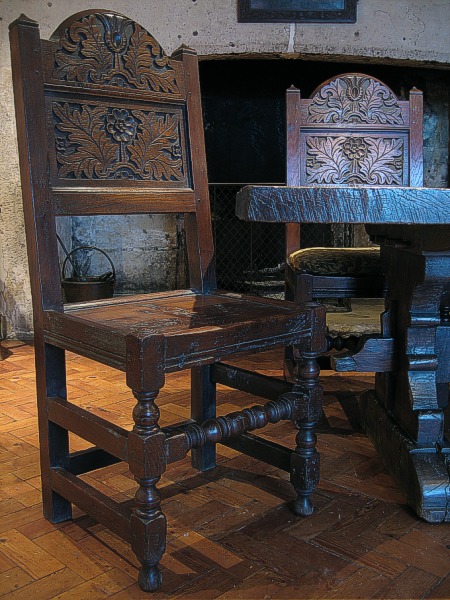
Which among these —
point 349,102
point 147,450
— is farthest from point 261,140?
point 147,450

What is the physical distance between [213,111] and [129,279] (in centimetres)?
140

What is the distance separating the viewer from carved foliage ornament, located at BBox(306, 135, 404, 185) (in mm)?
2434

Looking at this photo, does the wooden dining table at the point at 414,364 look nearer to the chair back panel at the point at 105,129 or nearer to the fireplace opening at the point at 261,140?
the chair back panel at the point at 105,129

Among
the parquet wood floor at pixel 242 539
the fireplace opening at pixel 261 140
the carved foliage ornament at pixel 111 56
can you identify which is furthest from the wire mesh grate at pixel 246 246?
the carved foliage ornament at pixel 111 56

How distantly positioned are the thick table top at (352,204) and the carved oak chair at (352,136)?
1.44 metres

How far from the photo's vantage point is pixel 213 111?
4.65 meters

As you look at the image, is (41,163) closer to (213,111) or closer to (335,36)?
(335,36)

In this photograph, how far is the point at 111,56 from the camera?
1479mm

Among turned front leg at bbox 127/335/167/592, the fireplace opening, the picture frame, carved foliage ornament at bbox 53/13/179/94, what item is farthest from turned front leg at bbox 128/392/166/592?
the fireplace opening

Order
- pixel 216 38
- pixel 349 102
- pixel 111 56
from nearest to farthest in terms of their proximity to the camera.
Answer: pixel 111 56 → pixel 349 102 → pixel 216 38

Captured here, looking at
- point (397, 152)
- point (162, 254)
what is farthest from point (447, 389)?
point (162, 254)

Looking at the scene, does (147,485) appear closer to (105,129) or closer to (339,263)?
(105,129)

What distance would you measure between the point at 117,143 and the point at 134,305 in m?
0.39

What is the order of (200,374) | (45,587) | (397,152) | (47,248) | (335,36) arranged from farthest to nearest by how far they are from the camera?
(335,36)
(397,152)
(200,374)
(47,248)
(45,587)
